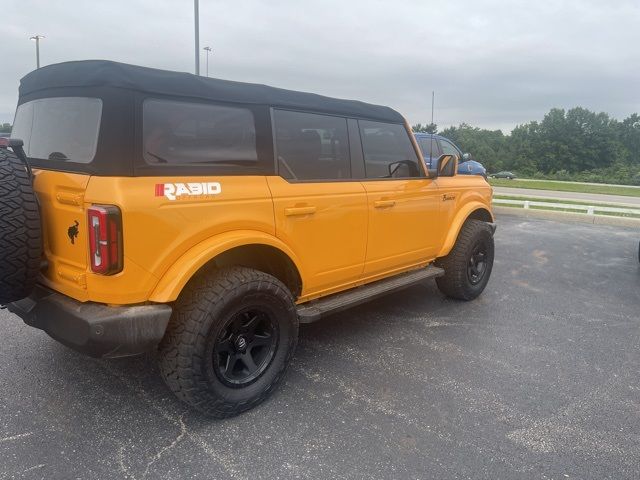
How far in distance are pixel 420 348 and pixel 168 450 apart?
215 centimetres

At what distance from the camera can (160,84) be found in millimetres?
2602

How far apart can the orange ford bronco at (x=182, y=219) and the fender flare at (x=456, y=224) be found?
1.32 m

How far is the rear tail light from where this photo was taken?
2.29 meters

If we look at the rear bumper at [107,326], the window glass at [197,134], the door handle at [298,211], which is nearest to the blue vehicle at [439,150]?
the door handle at [298,211]

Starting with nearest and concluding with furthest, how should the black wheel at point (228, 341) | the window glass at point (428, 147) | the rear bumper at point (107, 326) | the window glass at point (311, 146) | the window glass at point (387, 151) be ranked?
1. the rear bumper at point (107, 326)
2. the black wheel at point (228, 341)
3. the window glass at point (311, 146)
4. the window glass at point (387, 151)
5. the window glass at point (428, 147)

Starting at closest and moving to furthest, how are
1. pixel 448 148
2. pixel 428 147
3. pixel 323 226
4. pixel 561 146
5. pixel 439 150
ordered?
pixel 323 226 → pixel 428 147 → pixel 439 150 → pixel 448 148 → pixel 561 146

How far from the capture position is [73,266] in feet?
8.32

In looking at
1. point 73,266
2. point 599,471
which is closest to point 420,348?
point 599,471

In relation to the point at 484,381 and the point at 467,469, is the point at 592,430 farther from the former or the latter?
the point at 467,469

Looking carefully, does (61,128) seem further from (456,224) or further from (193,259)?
(456,224)

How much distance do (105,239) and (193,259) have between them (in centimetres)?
46

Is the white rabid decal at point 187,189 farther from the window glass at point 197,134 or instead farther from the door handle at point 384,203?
the door handle at point 384,203

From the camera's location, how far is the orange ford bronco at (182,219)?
7.92 ft

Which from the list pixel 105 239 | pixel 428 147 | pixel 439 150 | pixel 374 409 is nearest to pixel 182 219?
pixel 105 239
